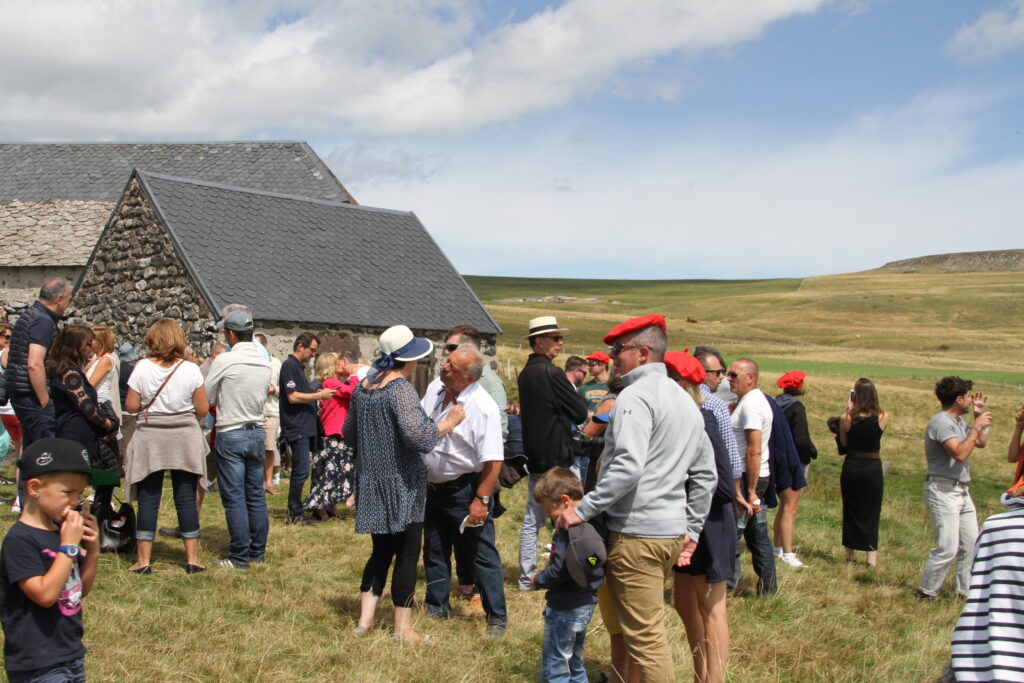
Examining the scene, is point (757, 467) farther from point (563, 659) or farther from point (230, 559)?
point (230, 559)

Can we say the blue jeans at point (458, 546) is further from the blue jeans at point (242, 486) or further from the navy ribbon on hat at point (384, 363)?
the blue jeans at point (242, 486)

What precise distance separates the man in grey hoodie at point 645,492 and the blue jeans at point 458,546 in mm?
1386

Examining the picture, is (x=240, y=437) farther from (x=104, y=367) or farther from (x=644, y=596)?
(x=644, y=596)

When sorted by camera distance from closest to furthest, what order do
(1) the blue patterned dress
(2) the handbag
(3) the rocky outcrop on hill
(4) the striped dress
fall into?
1. (4) the striped dress
2. (1) the blue patterned dress
3. (2) the handbag
4. (3) the rocky outcrop on hill

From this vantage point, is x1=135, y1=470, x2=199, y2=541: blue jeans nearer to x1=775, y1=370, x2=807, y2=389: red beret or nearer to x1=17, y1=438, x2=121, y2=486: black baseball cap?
x1=17, y1=438, x2=121, y2=486: black baseball cap

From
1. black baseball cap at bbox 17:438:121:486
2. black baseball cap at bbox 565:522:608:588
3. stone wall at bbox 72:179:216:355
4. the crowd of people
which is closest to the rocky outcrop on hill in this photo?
stone wall at bbox 72:179:216:355

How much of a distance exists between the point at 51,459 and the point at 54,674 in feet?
2.47

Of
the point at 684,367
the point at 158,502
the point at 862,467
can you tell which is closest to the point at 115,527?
the point at 158,502

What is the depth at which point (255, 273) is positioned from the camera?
13648 mm

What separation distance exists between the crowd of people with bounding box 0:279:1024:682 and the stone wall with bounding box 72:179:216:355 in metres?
4.39

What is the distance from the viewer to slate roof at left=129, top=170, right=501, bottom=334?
523 inches

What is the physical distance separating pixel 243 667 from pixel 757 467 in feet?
11.9

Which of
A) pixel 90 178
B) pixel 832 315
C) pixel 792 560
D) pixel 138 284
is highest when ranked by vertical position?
pixel 90 178

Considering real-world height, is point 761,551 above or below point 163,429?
below
